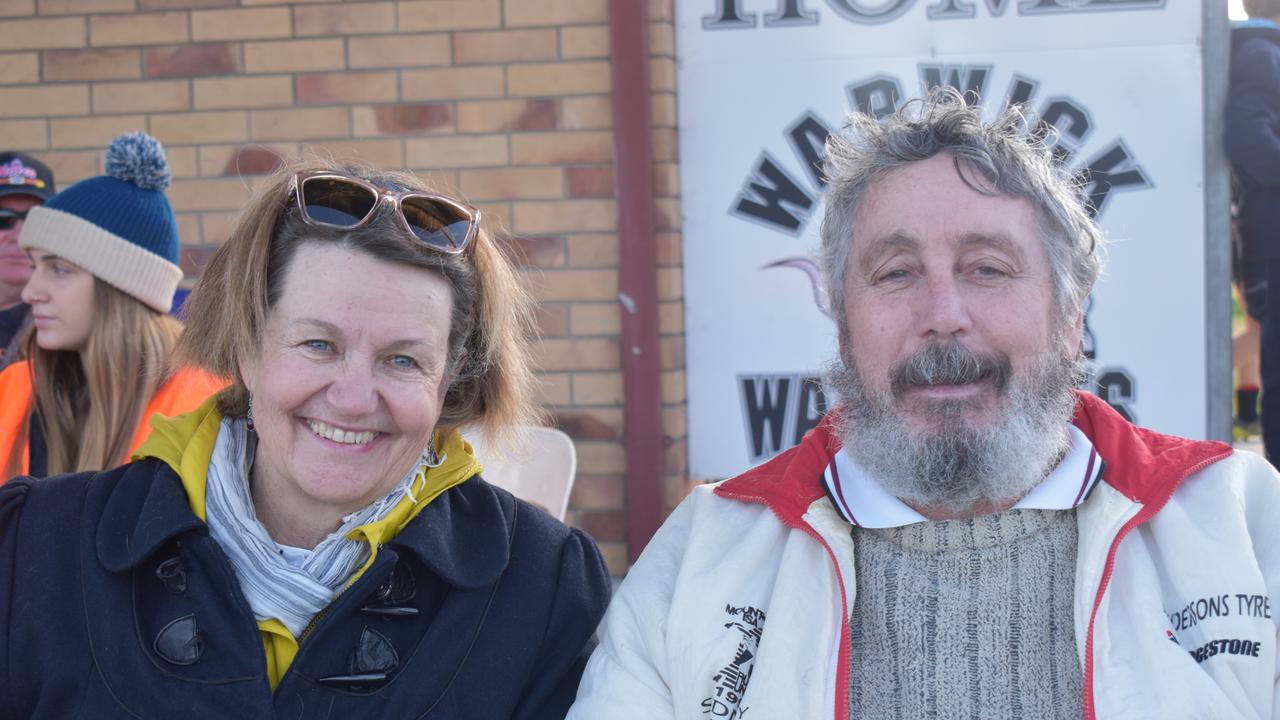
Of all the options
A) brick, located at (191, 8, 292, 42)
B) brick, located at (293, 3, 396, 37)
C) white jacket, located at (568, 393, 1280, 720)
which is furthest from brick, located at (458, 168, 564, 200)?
white jacket, located at (568, 393, 1280, 720)

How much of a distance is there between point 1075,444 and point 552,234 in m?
2.31

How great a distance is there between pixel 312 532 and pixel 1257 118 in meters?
3.36

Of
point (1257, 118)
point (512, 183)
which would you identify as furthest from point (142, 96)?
point (1257, 118)

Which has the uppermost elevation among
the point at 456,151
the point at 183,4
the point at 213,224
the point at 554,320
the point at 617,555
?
the point at 183,4

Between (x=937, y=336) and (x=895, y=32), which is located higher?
(x=895, y=32)

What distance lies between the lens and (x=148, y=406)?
11.0ft

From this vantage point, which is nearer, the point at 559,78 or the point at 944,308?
the point at 944,308

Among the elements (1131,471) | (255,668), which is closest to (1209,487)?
(1131,471)

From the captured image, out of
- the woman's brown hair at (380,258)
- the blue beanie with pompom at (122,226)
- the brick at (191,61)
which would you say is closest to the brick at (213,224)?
the brick at (191,61)

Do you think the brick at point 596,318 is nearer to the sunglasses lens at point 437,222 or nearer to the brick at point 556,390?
the brick at point 556,390

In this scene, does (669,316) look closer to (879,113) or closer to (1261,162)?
(879,113)

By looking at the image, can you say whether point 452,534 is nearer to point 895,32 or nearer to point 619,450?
point 619,450

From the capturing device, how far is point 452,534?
7.64 ft

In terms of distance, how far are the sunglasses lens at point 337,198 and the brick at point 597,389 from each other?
2.00 meters
